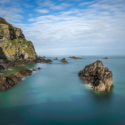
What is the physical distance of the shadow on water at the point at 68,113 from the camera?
10383 millimetres

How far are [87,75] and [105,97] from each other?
11313 millimetres

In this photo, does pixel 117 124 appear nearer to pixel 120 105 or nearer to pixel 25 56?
pixel 120 105

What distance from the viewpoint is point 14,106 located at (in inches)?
520

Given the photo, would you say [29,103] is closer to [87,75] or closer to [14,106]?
[14,106]

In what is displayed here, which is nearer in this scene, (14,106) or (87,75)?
(14,106)

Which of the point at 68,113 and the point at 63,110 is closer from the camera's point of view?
the point at 68,113

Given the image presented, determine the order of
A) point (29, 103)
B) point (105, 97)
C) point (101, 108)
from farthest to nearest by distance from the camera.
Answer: point (105, 97)
point (29, 103)
point (101, 108)

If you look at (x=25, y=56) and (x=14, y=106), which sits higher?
(x=25, y=56)

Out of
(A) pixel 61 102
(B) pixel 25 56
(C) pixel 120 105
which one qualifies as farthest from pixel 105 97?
(B) pixel 25 56

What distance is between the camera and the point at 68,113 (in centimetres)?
1178

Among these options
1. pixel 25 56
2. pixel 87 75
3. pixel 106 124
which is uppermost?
pixel 25 56

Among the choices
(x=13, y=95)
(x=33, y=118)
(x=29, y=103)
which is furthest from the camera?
(x=13, y=95)

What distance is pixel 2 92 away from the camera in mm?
17641

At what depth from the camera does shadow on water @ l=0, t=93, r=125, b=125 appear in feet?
34.1
